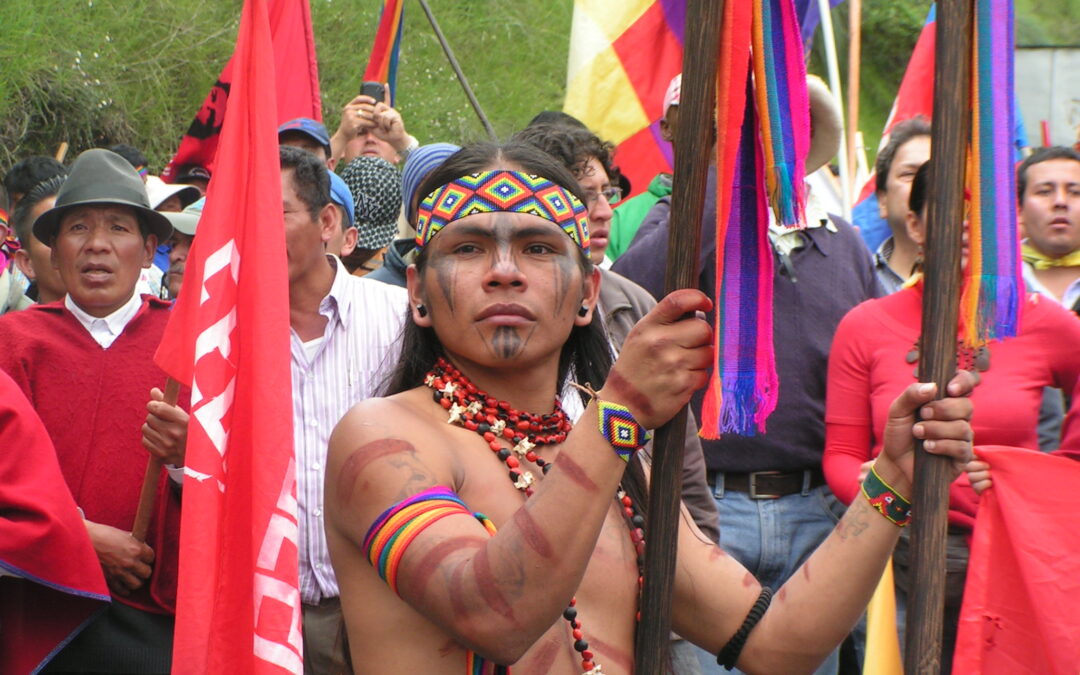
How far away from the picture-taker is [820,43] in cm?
1600

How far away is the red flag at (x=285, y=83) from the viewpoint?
660cm

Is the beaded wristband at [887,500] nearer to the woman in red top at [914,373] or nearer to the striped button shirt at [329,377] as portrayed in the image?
the woman in red top at [914,373]

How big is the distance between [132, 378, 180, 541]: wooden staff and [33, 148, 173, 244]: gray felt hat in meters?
0.86

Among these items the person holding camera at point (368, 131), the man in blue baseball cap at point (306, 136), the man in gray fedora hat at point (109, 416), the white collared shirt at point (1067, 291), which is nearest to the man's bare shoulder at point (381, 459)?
the man in gray fedora hat at point (109, 416)

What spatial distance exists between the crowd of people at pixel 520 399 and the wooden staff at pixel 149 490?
44 millimetres

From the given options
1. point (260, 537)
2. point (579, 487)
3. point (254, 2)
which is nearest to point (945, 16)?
point (579, 487)

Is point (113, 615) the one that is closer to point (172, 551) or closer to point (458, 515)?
point (172, 551)

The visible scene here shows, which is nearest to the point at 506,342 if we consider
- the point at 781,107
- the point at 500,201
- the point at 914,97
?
the point at 500,201

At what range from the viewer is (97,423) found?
4367 mm

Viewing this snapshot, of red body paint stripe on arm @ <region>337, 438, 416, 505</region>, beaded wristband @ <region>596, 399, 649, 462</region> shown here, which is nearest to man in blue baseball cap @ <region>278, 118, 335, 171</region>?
red body paint stripe on arm @ <region>337, 438, 416, 505</region>

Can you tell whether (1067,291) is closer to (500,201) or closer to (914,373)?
(914,373)

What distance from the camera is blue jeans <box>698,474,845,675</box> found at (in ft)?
15.4

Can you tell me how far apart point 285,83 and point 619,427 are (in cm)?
502

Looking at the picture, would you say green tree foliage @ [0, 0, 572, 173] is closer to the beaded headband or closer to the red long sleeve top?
the red long sleeve top
